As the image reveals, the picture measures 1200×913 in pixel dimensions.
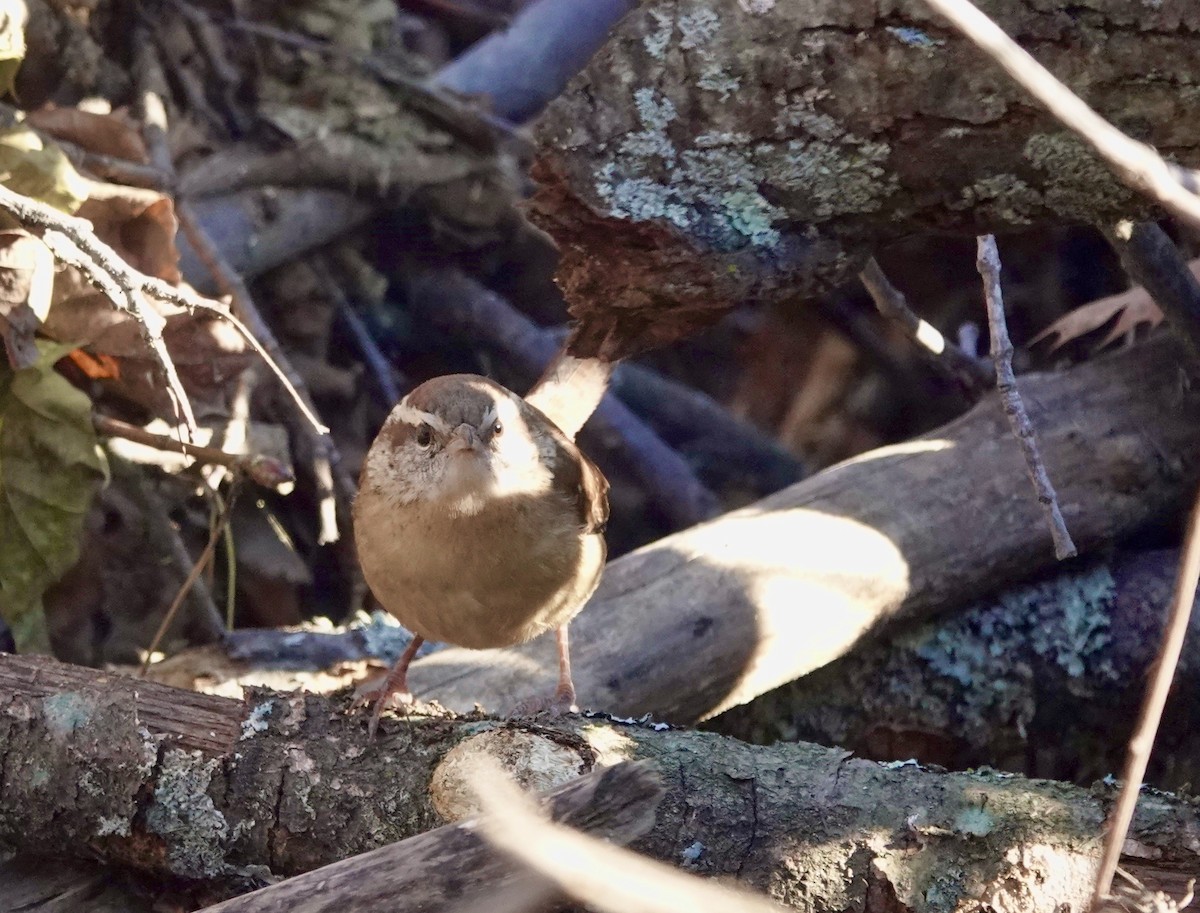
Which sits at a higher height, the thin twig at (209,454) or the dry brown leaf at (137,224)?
the dry brown leaf at (137,224)

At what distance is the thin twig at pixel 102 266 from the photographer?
2.11 metres

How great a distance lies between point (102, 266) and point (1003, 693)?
2236 millimetres

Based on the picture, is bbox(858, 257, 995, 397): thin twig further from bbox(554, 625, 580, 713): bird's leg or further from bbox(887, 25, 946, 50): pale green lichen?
bbox(554, 625, 580, 713): bird's leg

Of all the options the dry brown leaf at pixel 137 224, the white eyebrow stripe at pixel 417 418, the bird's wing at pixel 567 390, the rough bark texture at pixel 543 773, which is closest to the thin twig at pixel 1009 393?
the rough bark texture at pixel 543 773

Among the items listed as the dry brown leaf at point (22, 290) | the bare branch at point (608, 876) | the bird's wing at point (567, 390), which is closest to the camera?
the bare branch at point (608, 876)

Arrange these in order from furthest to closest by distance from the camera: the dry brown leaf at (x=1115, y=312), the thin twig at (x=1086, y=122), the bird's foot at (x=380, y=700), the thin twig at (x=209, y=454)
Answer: the dry brown leaf at (x=1115, y=312), the thin twig at (x=209, y=454), the bird's foot at (x=380, y=700), the thin twig at (x=1086, y=122)

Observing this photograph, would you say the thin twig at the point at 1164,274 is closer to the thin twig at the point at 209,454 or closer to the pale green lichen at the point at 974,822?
the pale green lichen at the point at 974,822

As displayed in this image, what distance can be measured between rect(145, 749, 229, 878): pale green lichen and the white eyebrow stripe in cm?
84

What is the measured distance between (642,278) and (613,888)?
1.63m

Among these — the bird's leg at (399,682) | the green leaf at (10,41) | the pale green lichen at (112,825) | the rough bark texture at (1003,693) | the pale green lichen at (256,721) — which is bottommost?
the rough bark texture at (1003,693)

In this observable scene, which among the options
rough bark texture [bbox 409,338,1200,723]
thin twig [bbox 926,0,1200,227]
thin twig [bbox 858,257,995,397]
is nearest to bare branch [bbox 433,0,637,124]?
thin twig [bbox 858,257,995,397]

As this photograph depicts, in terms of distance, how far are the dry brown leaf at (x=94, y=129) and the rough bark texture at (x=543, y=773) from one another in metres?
1.53

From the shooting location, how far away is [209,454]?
2699 mm

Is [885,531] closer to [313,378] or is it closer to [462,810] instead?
[462,810]
